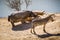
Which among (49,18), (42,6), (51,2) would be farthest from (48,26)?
(51,2)

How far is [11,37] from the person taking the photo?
4.71 metres

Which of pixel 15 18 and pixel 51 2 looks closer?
pixel 15 18

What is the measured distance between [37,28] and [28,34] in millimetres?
507

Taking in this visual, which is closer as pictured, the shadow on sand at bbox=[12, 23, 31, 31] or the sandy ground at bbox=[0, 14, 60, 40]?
the sandy ground at bbox=[0, 14, 60, 40]

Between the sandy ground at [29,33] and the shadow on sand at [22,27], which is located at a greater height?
the sandy ground at [29,33]

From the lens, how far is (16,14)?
5785 mm

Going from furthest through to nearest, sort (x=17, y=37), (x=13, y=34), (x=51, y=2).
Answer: (x=51, y=2), (x=13, y=34), (x=17, y=37)

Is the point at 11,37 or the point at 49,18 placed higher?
the point at 49,18

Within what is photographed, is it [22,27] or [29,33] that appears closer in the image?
[29,33]

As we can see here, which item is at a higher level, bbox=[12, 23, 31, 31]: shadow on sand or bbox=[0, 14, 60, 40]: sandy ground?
bbox=[0, 14, 60, 40]: sandy ground

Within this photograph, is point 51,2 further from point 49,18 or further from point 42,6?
point 49,18

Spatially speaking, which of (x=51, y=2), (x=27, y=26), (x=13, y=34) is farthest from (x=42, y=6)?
(x=13, y=34)

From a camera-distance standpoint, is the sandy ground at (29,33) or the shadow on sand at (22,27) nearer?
the sandy ground at (29,33)

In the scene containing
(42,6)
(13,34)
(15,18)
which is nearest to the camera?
(13,34)
